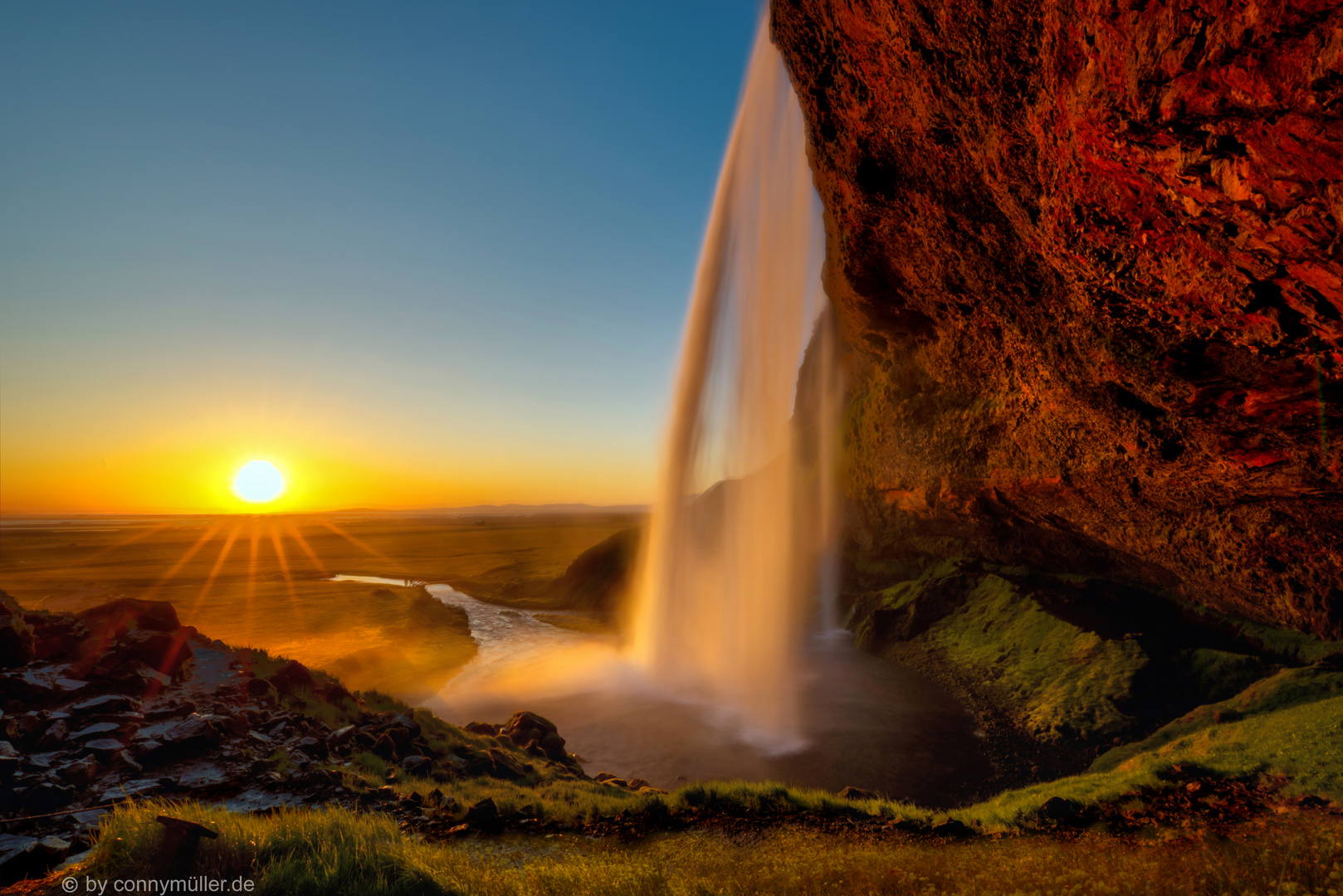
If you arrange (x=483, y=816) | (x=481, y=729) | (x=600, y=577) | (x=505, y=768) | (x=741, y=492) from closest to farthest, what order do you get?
(x=483, y=816)
(x=505, y=768)
(x=481, y=729)
(x=741, y=492)
(x=600, y=577)

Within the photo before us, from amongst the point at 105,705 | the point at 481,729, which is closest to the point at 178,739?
the point at 105,705

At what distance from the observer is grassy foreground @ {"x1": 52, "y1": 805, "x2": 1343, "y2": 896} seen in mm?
5492

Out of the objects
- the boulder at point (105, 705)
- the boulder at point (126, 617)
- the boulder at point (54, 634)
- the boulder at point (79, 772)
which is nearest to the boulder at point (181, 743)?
the boulder at point (79, 772)

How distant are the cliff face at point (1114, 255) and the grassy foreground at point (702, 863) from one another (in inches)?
238

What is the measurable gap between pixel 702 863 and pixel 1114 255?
32.7 feet

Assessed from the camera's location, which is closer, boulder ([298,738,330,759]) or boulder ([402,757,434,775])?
boulder ([298,738,330,759])

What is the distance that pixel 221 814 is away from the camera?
6336 mm

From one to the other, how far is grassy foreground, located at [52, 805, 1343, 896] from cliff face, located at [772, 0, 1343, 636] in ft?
19.8

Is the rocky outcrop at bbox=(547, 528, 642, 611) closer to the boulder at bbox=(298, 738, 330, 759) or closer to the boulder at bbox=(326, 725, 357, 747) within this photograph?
the boulder at bbox=(326, 725, 357, 747)

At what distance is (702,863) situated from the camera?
7.37 m

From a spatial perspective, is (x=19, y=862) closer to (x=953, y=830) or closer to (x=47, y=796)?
(x=47, y=796)

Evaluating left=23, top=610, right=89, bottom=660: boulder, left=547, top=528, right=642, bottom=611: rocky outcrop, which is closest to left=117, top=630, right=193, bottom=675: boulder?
left=23, top=610, right=89, bottom=660: boulder

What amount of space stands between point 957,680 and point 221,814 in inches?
881

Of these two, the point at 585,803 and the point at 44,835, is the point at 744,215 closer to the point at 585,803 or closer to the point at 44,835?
the point at 585,803
